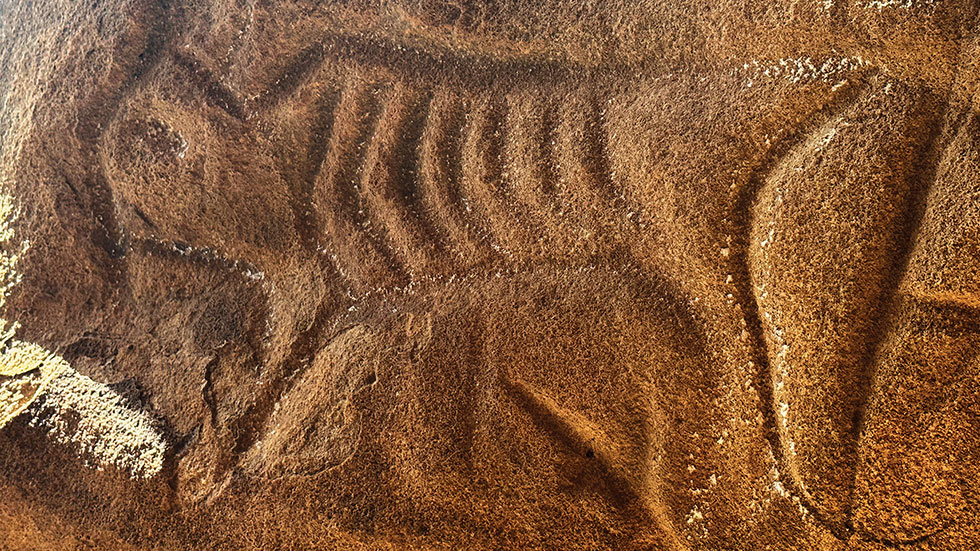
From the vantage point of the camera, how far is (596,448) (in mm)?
1512

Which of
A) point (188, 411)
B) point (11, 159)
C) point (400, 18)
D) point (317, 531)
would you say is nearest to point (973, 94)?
point (400, 18)

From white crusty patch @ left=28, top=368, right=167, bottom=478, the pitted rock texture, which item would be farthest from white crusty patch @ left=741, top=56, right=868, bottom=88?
white crusty patch @ left=28, top=368, right=167, bottom=478

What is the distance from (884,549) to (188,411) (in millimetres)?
1675

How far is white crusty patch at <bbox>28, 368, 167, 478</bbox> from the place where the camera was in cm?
173

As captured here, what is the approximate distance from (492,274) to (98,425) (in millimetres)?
1180

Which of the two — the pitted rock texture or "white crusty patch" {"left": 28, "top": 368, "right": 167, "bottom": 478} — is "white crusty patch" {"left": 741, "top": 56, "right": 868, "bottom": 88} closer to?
the pitted rock texture

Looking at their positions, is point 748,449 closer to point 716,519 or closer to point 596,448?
point 716,519

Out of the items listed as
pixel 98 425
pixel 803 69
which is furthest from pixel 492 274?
pixel 98 425

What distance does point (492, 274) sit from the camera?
64.4 inches

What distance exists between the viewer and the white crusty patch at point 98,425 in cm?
173

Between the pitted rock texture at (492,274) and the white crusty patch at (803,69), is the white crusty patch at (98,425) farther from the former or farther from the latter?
the white crusty patch at (803,69)

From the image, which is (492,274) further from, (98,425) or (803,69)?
(98,425)

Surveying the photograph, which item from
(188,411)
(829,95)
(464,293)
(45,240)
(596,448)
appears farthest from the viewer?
(45,240)

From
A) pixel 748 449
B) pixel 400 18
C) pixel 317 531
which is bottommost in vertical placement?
pixel 317 531
